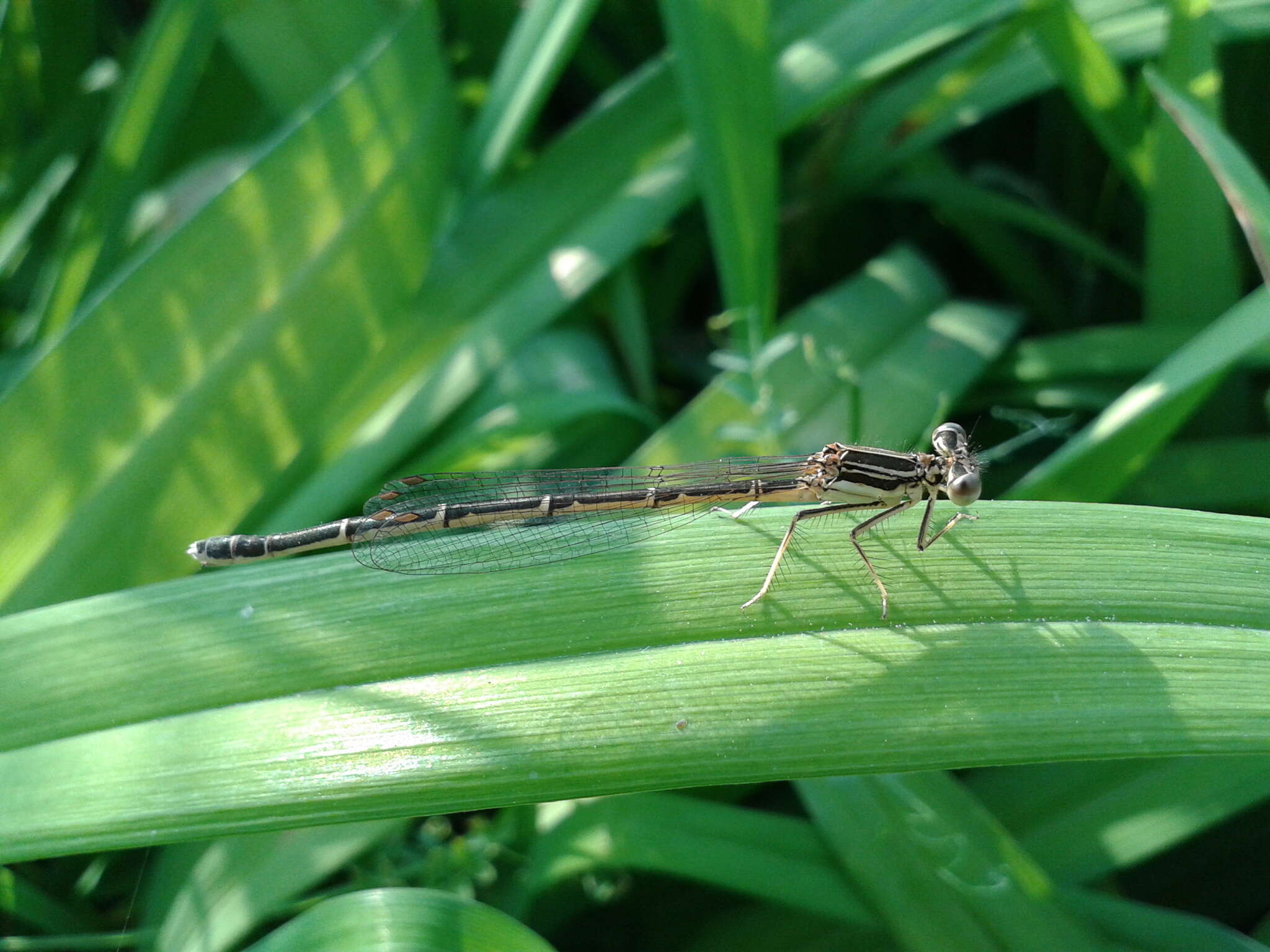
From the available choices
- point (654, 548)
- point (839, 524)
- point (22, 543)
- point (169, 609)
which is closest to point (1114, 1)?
point (839, 524)

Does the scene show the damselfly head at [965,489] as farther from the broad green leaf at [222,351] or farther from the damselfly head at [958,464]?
the broad green leaf at [222,351]

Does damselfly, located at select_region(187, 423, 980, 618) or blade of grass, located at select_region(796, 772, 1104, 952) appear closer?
blade of grass, located at select_region(796, 772, 1104, 952)

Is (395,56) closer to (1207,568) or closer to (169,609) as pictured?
(169,609)

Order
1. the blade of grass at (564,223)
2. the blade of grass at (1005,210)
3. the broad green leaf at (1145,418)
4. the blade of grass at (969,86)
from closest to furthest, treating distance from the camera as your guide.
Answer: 1. the broad green leaf at (1145,418)
2. the blade of grass at (564,223)
3. the blade of grass at (969,86)
4. the blade of grass at (1005,210)

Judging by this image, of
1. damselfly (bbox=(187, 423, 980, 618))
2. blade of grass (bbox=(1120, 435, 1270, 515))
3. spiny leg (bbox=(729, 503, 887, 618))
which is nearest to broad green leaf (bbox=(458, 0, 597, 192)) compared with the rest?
damselfly (bbox=(187, 423, 980, 618))

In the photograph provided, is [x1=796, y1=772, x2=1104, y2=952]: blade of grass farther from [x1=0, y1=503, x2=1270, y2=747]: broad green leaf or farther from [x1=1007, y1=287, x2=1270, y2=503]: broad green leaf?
[x1=1007, y1=287, x2=1270, y2=503]: broad green leaf

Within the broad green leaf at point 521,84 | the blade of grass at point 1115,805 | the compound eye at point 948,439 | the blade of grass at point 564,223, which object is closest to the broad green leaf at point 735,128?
the blade of grass at point 564,223
